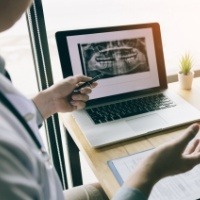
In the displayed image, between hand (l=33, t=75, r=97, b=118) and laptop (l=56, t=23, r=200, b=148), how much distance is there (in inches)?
2.2

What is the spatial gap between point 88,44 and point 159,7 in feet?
1.74

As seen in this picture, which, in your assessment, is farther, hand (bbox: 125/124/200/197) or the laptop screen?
the laptop screen

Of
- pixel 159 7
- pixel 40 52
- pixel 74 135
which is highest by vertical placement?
pixel 159 7

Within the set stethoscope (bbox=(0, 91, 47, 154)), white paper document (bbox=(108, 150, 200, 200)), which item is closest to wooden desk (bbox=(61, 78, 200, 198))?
white paper document (bbox=(108, 150, 200, 200))

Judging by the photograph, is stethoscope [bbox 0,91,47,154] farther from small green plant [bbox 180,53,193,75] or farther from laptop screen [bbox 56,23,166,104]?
small green plant [bbox 180,53,193,75]

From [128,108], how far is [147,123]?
11 cm

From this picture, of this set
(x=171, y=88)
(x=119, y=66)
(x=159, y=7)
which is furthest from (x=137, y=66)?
(x=159, y=7)

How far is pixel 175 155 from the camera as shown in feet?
2.31

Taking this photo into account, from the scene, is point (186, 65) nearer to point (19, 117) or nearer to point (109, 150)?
point (109, 150)

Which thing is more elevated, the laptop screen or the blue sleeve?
the laptop screen

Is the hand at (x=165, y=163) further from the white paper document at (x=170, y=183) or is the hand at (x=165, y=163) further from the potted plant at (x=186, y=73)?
the potted plant at (x=186, y=73)

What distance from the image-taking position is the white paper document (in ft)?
2.45

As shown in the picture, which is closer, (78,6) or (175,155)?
(175,155)

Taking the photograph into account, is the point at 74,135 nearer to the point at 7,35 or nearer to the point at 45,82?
the point at 45,82
